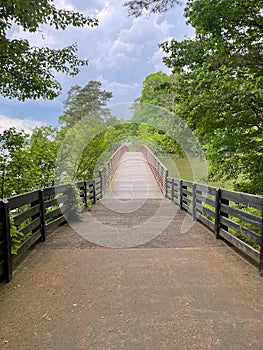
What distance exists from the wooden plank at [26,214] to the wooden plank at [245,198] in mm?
3115

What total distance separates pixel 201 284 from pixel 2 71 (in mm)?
4188

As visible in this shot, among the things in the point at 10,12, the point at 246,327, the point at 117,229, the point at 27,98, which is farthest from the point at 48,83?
the point at 246,327

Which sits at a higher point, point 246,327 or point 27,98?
point 27,98

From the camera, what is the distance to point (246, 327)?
7.15 feet

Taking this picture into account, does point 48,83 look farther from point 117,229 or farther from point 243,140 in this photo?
point 243,140

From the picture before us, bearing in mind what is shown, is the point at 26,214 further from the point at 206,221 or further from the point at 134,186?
the point at 134,186

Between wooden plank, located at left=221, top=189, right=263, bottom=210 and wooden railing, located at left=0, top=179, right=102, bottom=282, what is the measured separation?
3001 millimetres

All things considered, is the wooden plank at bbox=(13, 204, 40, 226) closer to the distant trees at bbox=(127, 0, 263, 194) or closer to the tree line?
the tree line

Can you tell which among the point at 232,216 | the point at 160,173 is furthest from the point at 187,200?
the point at 160,173

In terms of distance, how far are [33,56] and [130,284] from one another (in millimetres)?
3989

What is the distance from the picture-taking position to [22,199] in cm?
372

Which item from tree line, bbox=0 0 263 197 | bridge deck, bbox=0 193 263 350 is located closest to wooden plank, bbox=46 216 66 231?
bridge deck, bbox=0 193 263 350

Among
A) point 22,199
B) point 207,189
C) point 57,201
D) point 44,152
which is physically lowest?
point 57,201

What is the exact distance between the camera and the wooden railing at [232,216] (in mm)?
3414
